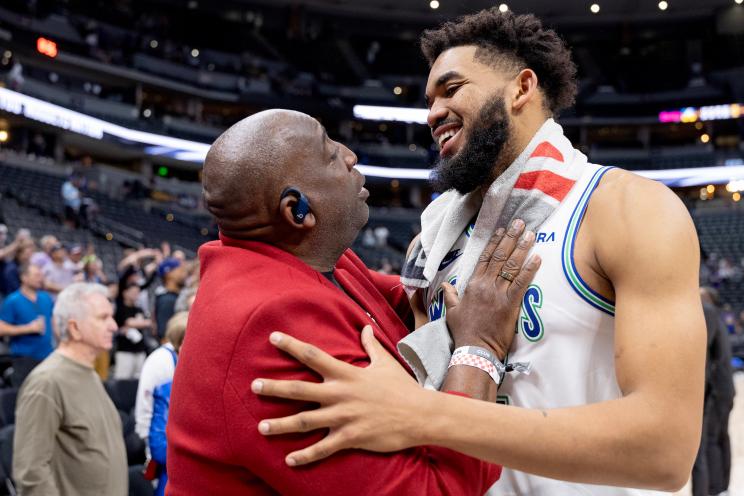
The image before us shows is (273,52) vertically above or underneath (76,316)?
above

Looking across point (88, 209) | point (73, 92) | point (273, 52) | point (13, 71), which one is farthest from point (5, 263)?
point (273, 52)

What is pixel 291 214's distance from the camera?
55.6 inches

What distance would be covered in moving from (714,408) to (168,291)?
427 centimetres

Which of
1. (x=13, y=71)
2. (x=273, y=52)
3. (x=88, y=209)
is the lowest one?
(x=88, y=209)

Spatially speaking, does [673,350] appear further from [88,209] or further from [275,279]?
[88,209]

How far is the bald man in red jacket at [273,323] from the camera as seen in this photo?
3.98 ft

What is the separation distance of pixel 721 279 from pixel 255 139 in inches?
884

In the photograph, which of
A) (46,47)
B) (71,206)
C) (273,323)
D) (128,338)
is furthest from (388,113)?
(273,323)

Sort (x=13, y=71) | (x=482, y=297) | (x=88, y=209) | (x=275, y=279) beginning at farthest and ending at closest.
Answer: (x=13, y=71) < (x=88, y=209) < (x=482, y=297) < (x=275, y=279)

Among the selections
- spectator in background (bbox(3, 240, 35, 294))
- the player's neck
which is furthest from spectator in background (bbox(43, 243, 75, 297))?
the player's neck

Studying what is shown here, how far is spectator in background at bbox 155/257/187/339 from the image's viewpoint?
5.88 meters

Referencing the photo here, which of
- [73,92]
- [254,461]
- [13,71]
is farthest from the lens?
[73,92]

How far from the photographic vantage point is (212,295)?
136 centimetres

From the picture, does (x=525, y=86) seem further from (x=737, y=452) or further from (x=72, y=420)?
(x=737, y=452)
